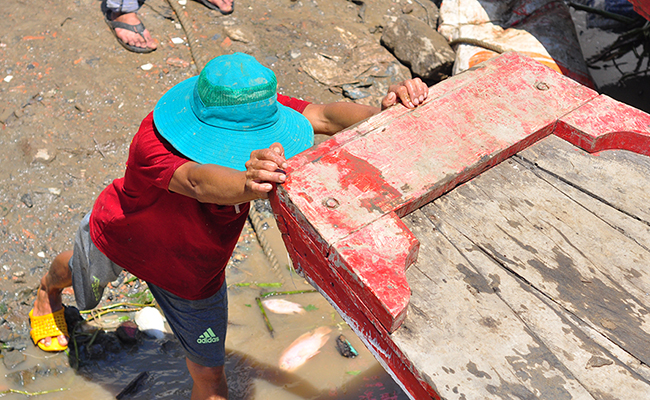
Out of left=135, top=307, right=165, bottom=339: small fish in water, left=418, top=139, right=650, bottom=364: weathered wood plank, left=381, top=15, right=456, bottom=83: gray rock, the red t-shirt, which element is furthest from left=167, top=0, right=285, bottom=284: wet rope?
left=418, top=139, right=650, bottom=364: weathered wood plank

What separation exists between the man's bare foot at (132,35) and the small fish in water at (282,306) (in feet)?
7.75

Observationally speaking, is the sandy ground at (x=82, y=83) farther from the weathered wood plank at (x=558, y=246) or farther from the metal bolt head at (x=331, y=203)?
the weathered wood plank at (x=558, y=246)

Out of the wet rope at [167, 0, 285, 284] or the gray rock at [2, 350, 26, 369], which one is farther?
the wet rope at [167, 0, 285, 284]

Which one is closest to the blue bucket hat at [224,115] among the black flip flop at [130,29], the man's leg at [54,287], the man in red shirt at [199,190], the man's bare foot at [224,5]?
the man in red shirt at [199,190]

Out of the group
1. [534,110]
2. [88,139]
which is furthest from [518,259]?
[88,139]

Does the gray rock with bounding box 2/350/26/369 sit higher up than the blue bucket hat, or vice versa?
the blue bucket hat

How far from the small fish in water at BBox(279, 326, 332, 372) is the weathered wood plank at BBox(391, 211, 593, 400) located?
5.57 feet

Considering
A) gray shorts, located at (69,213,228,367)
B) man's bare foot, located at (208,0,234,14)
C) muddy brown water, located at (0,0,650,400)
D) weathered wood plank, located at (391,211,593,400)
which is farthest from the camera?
man's bare foot, located at (208,0,234,14)

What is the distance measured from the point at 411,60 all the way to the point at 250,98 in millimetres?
3171

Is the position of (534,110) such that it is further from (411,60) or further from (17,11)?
(17,11)

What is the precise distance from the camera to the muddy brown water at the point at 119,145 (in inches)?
105

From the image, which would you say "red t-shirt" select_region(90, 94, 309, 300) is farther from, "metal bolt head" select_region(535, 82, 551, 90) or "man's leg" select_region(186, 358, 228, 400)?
"metal bolt head" select_region(535, 82, 551, 90)

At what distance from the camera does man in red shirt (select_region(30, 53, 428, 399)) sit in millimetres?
1473

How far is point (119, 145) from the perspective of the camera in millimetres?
3545
